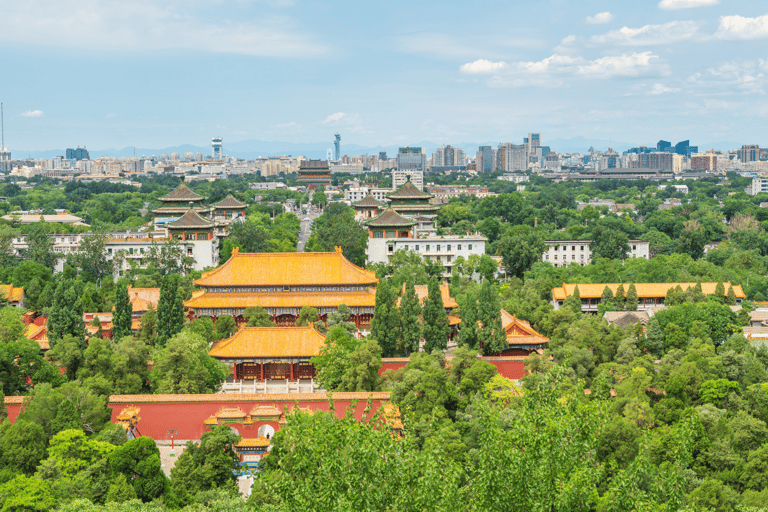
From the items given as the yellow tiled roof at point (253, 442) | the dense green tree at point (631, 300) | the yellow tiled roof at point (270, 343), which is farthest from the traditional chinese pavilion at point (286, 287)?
the dense green tree at point (631, 300)

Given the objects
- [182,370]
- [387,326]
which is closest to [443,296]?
[387,326]

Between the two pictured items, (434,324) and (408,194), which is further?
(408,194)

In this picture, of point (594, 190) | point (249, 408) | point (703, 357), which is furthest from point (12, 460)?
point (594, 190)

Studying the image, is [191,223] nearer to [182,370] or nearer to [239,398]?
[182,370]

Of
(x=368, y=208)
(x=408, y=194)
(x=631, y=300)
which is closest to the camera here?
(x=631, y=300)

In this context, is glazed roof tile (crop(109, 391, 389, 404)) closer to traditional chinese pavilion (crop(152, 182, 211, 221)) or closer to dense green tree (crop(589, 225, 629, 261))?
dense green tree (crop(589, 225, 629, 261))

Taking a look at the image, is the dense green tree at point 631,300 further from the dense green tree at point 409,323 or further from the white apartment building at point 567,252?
the white apartment building at point 567,252
